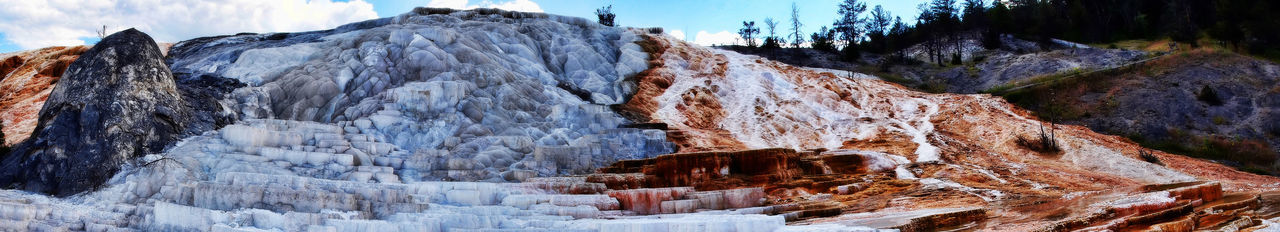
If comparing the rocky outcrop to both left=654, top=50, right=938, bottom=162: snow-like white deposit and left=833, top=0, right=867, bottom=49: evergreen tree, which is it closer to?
left=654, top=50, right=938, bottom=162: snow-like white deposit

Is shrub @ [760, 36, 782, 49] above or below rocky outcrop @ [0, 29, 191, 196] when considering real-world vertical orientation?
above

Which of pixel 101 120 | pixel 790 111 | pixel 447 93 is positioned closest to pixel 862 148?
pixel 790 111

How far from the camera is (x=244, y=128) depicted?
16922mm

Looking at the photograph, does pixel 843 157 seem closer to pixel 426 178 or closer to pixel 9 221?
pixel 426 178

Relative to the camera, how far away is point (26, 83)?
81.7 feet

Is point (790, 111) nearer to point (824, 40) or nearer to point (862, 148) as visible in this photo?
point (862, 148)

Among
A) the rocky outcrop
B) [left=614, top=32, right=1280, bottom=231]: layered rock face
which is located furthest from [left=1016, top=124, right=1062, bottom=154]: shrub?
the rocky outcrop

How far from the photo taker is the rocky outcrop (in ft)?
51.5

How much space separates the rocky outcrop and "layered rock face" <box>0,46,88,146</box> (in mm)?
3088

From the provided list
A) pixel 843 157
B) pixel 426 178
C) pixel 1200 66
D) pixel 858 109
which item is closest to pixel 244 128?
pixel 426 178

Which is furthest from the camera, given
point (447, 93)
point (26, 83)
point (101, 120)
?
point (26, 83)

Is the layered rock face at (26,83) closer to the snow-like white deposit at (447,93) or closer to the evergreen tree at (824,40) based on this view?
the snow-like white deposit at (447,93)

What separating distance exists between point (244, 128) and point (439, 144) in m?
3.96

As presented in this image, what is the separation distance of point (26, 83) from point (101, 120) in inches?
435
